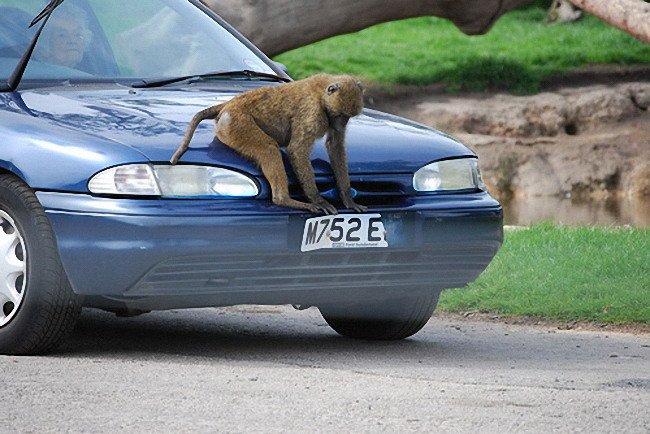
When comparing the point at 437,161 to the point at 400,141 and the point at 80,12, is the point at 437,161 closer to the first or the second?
the point at 400,141

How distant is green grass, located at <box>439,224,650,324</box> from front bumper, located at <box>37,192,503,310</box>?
2.01 meters

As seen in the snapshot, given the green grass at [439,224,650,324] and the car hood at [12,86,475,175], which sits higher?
the car hood at [12,86,475,175]

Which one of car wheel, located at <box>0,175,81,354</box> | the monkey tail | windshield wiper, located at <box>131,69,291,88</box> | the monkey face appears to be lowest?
car wheel, located at <box>0,175,81,354</box>

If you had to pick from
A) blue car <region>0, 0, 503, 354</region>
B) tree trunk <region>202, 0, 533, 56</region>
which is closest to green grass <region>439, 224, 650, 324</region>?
blue car <region>0, 0, 503, 354</region>

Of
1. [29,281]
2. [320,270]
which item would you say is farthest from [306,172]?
[29,281]

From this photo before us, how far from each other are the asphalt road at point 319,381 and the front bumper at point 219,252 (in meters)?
0.29

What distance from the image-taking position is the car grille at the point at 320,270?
5.89 metres

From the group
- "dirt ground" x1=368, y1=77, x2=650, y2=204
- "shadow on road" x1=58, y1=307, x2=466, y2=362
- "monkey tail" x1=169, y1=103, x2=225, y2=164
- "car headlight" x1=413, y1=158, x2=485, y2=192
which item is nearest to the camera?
"monkey tail" x1=169, y1=103, x2=225, y2=164

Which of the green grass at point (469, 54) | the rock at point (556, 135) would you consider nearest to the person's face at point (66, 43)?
the rock at point (556, 135)

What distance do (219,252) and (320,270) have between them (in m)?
0.45

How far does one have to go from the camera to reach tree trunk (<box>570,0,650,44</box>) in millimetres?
15180

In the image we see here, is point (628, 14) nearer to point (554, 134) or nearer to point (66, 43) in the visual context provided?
point (554, 134)

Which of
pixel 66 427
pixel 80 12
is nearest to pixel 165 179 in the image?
pixel 66 427

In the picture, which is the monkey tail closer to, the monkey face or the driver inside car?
the monkey face
